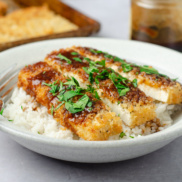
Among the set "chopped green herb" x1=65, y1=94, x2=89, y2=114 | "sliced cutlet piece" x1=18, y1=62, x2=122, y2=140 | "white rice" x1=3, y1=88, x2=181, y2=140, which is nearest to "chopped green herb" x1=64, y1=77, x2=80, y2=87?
"sliced cutlet piece" x1=18, y1=62, x2=122, y2=140

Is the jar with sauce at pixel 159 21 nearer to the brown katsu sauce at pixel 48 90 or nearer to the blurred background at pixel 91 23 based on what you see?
the blurred background at pixel 91 23

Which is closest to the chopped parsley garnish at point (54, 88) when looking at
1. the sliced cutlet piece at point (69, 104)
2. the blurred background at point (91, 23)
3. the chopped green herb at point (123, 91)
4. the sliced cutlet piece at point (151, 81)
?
the sliced cutlet piece at point (69, 104)

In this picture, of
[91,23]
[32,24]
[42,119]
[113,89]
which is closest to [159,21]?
[91,23]

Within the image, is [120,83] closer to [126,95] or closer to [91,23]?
[126,95]

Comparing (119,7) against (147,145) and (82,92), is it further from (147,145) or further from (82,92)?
(147,145)

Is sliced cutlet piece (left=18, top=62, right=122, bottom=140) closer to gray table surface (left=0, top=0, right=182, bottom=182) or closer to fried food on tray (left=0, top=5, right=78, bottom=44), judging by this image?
gray table surface (left=0, top=0, right=182, bottom=182)

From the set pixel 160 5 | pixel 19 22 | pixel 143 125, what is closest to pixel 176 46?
pixel 160 5
